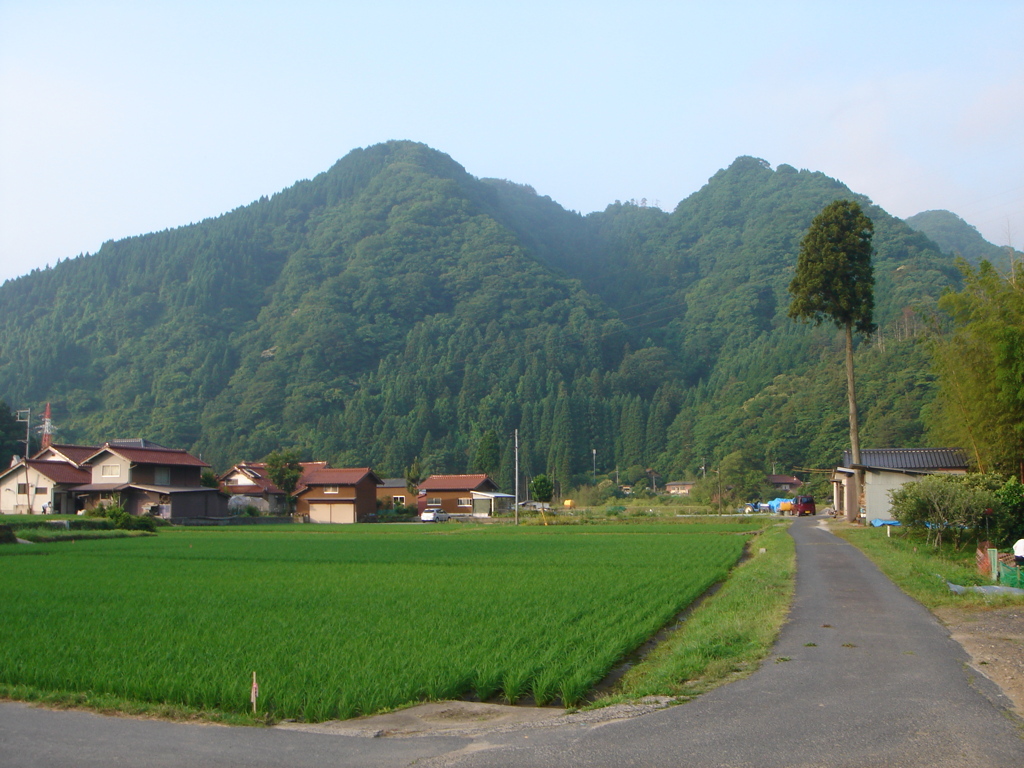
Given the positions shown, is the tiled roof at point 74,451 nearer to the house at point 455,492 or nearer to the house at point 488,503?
the house at point 455,492

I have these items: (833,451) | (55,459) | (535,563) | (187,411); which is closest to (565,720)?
(535,563)

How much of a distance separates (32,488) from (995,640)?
166ft

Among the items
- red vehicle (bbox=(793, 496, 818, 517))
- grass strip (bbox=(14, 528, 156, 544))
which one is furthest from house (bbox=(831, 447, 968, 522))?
grass strip (bbox=(14, 528, 156, 544))

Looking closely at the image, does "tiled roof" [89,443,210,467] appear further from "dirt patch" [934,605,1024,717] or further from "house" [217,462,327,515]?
"dirt patch" [934,605,1024,717]

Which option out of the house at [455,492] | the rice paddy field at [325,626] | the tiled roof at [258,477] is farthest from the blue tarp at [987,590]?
the tiled roof at [258,477]

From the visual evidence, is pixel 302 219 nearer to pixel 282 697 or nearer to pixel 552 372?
pixel 552 372

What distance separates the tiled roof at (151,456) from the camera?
48.6 metres

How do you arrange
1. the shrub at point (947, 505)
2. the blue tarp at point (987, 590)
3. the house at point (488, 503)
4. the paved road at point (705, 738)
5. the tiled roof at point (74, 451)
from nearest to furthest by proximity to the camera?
the paved road at point (705, 738)
the blue tarp at point (987, 590)
the shrub at point (947, 505)
the tiled roof at point (74, 451)
the house at point (488, 503)

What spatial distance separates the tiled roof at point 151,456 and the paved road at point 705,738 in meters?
45.6

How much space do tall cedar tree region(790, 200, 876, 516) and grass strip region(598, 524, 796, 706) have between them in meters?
22.1

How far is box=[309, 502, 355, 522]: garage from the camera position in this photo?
196ft

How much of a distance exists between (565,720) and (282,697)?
2.45 m

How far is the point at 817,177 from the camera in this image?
157375 millimetres

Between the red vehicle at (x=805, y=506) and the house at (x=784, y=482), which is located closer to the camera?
the red vehicle at (x=805, y=506)
